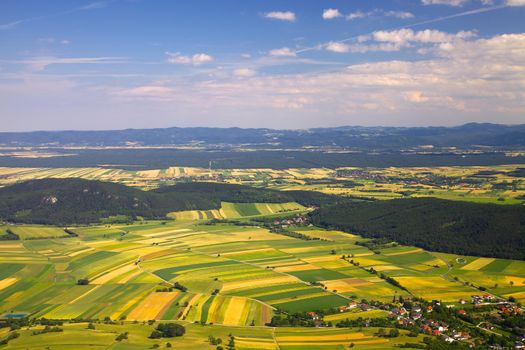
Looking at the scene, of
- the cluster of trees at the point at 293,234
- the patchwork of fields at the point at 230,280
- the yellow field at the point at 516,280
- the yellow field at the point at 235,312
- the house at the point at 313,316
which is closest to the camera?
the patchwork of fields at the point at 230,280

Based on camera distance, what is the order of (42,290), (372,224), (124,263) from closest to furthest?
(42,290)
(124,263)
(372,224)

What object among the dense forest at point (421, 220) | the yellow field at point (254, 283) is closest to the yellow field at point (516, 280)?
the dense forest at point (421, 220)

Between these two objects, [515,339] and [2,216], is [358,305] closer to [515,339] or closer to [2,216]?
[515,339]

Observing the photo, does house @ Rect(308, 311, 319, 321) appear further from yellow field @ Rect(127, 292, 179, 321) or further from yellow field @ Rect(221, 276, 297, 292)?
yellow field @ Rect(127, 292, 179, 321)

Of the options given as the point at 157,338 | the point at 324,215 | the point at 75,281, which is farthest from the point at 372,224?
the point at 157,338

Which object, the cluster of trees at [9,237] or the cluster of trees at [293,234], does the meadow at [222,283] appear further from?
the cluster of trees at [9,237]

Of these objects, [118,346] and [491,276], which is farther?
[491,276]

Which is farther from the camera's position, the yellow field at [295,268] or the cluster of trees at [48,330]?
the yellow field at [295,268]
